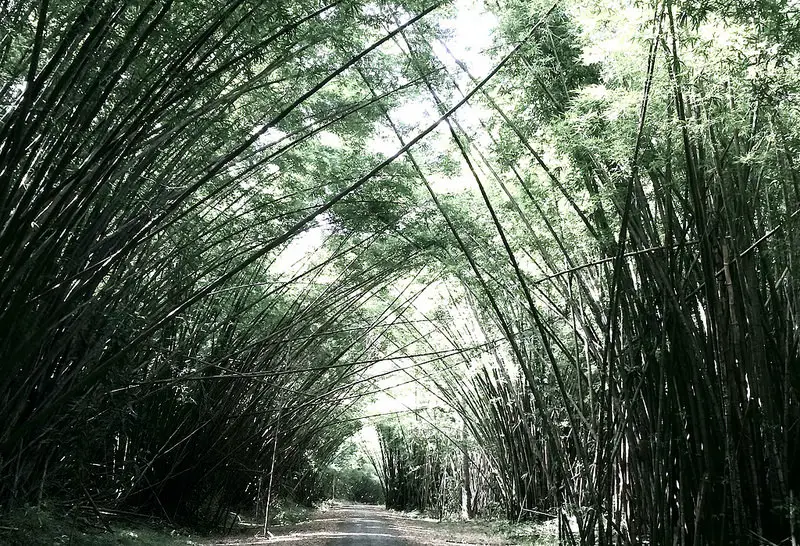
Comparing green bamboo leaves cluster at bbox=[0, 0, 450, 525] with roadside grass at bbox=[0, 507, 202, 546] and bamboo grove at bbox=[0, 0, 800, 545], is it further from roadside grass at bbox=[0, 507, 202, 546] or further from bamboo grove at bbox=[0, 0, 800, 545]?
roadside grass at bbox=[0, 507, 202, 546]

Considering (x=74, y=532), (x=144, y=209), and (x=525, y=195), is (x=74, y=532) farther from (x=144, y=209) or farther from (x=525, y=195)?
(x=525, y=195)

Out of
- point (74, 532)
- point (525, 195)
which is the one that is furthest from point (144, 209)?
point (525, 195)

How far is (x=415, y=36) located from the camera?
4.40 metres

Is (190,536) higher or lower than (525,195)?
lower

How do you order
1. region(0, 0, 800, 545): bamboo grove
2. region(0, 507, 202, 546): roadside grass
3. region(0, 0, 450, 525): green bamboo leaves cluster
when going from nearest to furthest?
region(0, 0, 450, 525): green bamboo leaves cluster, region(0, 0, 800, 545): bamboo grove, region(0, 507, 202, 546): roadside grass

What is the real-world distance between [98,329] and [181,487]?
358 centimetres

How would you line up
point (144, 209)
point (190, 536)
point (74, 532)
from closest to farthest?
point (144, 209) < point (74, 532) < point (190, 536)

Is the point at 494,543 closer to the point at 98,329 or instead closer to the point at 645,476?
the point at 645,476

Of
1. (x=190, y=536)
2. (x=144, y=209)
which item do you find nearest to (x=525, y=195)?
(x=144, y=209)

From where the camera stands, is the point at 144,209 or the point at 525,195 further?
the point at 525,195

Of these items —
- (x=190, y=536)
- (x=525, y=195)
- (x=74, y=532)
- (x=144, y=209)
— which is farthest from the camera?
(x=190, y=536)

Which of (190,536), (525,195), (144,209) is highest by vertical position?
(525,195)

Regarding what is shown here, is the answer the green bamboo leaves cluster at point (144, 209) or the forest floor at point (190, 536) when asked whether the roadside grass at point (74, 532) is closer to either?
the forest floor at point (190, 536)

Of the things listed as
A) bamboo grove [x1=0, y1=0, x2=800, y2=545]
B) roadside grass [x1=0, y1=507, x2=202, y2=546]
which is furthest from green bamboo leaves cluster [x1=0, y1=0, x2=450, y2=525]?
roadside grass [x1=0, y1=507, x2=202, y2=546]
